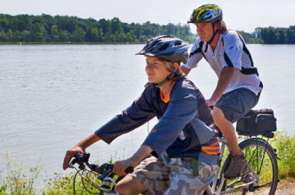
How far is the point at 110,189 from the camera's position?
305 cm

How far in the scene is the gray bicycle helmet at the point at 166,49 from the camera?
3.17m

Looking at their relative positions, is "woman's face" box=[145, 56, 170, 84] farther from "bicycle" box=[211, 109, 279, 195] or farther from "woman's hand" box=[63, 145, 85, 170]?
"bicycle" box=[211, 109, 279, 195]

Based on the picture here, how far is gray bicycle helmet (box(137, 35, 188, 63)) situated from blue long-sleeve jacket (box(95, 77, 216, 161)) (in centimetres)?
13

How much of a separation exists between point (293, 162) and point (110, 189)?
4.53m

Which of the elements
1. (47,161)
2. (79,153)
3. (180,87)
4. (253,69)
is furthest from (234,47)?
(47,161)

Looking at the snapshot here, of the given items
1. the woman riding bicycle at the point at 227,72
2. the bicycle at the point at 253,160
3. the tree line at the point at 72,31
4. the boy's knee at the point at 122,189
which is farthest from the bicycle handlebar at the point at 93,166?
the tree line at the point at 72,31

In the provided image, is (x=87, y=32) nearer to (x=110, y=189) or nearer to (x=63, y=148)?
(x=63, y=148)

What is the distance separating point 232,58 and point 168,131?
1.64 meters

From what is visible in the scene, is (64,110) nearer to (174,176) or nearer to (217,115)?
(217,115)

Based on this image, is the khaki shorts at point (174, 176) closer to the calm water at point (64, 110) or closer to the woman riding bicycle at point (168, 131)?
the woman riding bicycle at point (168, 131)

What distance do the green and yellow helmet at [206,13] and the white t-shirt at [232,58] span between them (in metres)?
0.18

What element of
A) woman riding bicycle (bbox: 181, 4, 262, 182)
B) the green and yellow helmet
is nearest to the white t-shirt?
woman riding bicycle (bbox: 181, 4, 262, 182)

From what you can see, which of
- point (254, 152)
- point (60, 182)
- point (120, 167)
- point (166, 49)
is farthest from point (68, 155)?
point (60, 182)

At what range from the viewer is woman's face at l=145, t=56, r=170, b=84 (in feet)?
10.5
